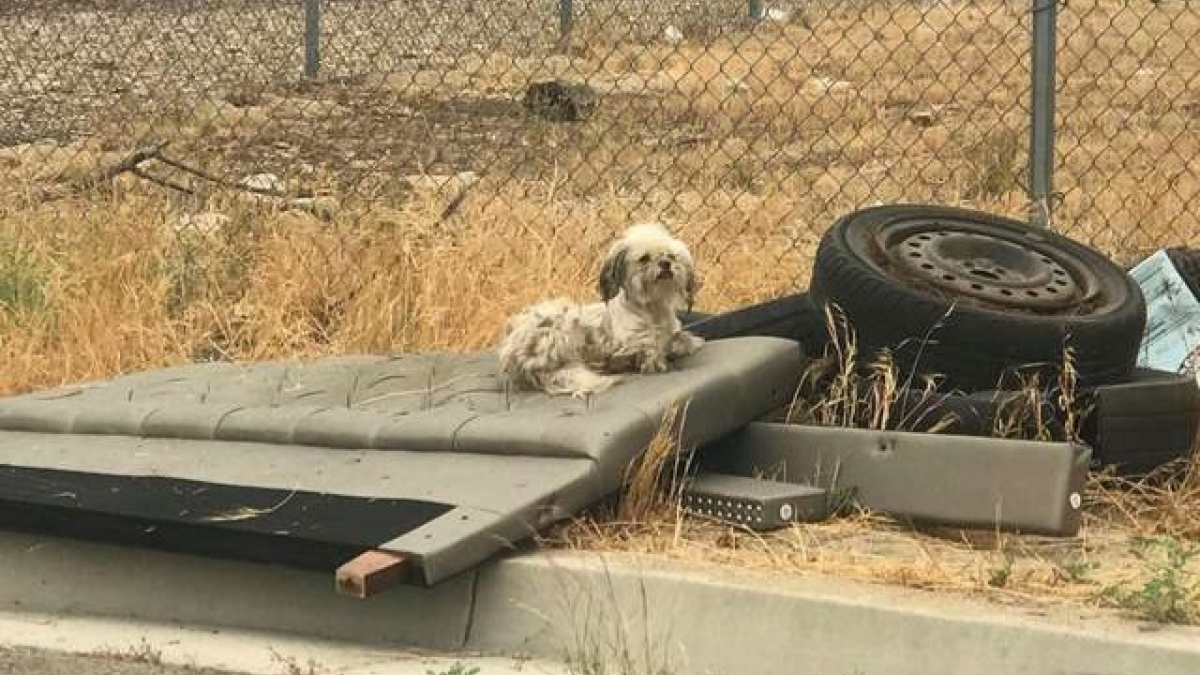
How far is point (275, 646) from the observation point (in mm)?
4586

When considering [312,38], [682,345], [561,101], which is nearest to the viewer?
[682,345]

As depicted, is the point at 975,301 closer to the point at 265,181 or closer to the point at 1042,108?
the point at 1042,108

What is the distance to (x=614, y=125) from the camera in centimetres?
1343

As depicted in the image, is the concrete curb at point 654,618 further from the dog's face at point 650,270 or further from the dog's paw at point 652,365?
the dog's face at point 650,270

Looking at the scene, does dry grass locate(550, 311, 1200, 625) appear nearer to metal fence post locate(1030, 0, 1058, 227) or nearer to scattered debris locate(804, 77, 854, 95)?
metal fence post locate(1030, 0, 1058, 227)

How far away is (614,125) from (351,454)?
8.38m

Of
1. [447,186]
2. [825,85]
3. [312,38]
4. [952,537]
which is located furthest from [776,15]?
[952,537]

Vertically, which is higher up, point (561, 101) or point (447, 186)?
point (561, 101)

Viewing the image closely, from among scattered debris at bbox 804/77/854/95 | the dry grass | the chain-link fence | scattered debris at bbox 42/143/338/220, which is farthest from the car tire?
scattered debris at bbox 804/77/854/95

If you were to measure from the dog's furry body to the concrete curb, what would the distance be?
1.04m

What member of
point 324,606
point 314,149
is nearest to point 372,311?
point 324,606

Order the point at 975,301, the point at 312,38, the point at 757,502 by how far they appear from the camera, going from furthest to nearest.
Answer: the point at 312,38 → the point at 975,301 → the point at 757,502

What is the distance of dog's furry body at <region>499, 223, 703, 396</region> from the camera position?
17.9 ft

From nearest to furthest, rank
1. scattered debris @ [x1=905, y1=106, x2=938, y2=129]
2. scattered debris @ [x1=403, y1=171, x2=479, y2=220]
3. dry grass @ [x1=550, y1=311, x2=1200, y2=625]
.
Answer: dry grass @ [x1=550, y1=311, x2=1200, y2=625]
scattered debris @ [x1=403, y1=171, x2=479, y2=220]
scattered debris @ [x1=905, y1=106, x2=938, y2=129]
